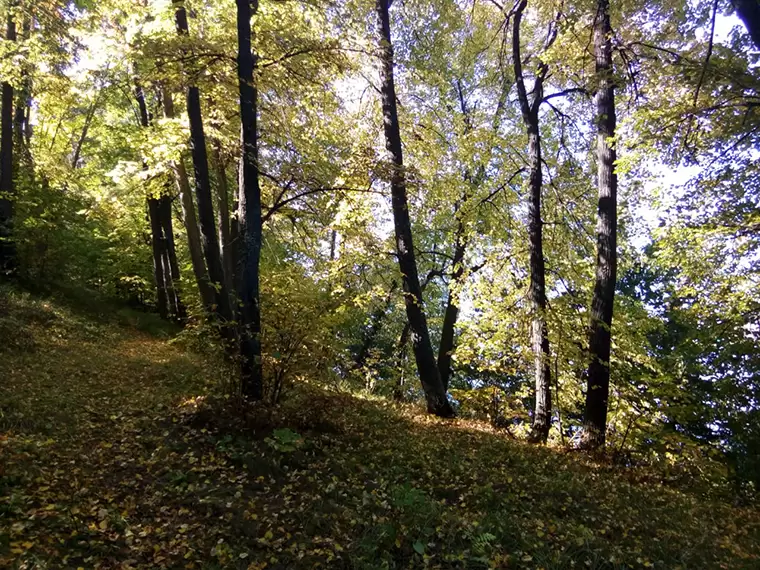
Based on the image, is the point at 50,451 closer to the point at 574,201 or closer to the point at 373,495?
the point at 373,495

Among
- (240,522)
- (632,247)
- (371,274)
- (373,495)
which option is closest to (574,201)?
(632,247)

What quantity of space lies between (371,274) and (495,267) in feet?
10.4

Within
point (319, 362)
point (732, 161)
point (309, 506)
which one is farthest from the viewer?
point (732, 161)

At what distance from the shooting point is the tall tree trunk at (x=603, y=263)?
7.43 metres

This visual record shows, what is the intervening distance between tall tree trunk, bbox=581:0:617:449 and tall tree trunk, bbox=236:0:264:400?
503 cm

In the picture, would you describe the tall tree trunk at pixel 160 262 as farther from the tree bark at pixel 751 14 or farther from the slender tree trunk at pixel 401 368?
the tree bark at pixel 751 14

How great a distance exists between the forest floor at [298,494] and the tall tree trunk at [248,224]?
55 cm

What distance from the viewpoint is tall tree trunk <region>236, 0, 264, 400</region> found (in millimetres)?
5855

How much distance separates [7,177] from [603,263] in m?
14.1

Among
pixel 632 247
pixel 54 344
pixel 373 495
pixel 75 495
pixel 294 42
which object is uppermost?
pixel 294 42

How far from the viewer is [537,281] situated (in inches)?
323

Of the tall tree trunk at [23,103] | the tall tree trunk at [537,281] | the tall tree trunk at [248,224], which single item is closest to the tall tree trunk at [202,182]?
the tall tree trunk at [248,224]

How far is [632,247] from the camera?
1153 centimetres

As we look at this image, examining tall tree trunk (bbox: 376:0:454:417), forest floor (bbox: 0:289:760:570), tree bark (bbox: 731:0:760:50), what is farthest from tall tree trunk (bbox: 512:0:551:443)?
tree bark (bbox: 731:0:760:50)
